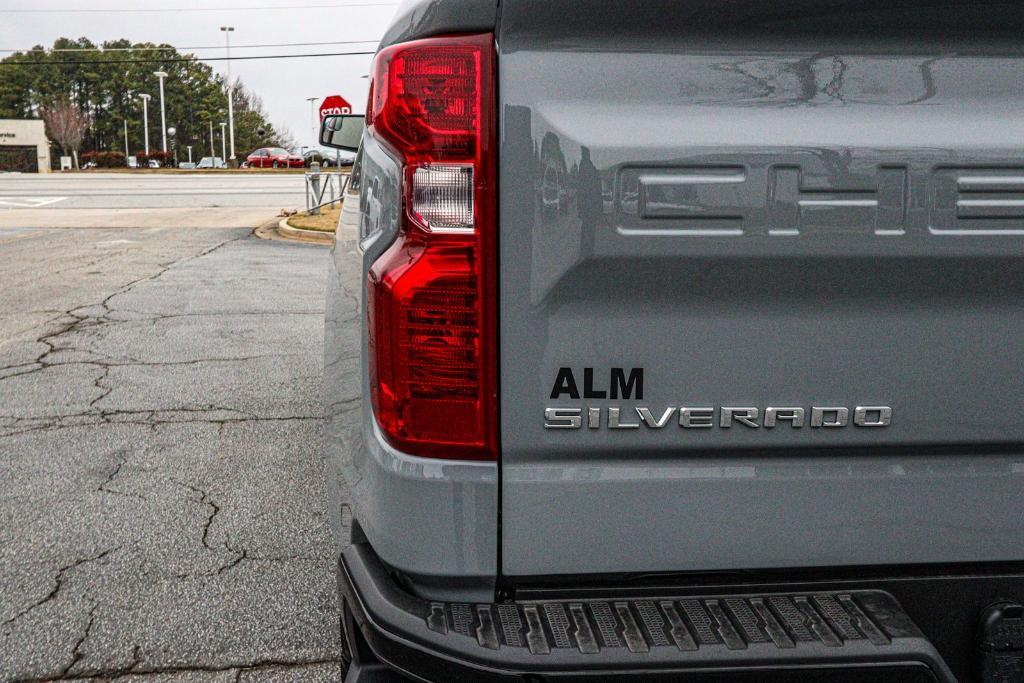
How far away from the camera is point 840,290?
5.35 feet

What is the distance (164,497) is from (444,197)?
10.9ft


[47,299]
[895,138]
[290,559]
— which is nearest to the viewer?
[895,138]

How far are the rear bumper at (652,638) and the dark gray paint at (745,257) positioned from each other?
9 centimetres

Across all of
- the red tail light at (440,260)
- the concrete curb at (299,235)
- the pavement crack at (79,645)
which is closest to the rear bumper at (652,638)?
the red tail light at (440,260)

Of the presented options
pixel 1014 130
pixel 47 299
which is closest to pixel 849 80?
pixel 1014 130

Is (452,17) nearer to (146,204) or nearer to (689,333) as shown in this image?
(689,333)

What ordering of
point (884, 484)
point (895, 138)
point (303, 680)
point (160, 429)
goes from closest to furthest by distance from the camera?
point (895, 138) → point (884, 484) → point (303, 680) → point (160, 429)

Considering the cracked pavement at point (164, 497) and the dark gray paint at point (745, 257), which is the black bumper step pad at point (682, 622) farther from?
the cracked pavement at point (164, 497)

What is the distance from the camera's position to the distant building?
284 feet

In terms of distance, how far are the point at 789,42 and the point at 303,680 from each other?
→ 226cm

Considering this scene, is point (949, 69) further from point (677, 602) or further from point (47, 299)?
point (47, 299)

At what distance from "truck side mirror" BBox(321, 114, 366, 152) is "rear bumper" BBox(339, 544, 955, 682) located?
4.95 feet

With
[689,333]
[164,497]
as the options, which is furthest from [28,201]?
[689,333]

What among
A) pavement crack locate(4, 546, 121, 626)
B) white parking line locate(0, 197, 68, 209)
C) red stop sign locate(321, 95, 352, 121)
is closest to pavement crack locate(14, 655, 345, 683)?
pavement crack locate(4, 546, 121, 626)
